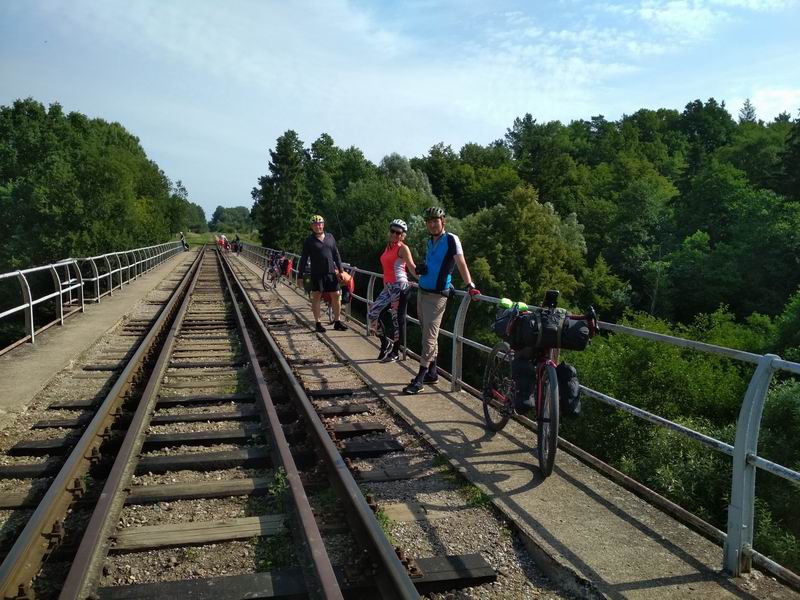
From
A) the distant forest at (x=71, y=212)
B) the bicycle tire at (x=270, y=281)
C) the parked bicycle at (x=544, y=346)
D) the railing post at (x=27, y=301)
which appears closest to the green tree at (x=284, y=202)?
the distant forest at (x=71, y=212)

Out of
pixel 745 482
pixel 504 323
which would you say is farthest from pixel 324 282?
pixel 745 482

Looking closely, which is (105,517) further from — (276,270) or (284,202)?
(284,202)

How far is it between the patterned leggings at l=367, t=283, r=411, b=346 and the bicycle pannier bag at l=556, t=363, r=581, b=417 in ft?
12.6

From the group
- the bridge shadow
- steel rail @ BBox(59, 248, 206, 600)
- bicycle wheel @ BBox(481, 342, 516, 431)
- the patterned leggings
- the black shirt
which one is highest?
the black shirt

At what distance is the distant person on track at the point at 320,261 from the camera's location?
35.4 ft

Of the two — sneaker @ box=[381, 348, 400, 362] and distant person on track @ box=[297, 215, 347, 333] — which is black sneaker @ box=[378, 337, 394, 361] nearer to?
sneaker @ box=[381, 348, 400, 362]

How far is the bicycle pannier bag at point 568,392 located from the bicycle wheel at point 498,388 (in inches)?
29.5

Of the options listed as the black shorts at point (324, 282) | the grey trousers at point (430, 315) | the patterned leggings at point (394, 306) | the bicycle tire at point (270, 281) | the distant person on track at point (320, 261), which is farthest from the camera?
the bicycle tire at point (270, 281)

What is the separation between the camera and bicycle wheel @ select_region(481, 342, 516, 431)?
538cm

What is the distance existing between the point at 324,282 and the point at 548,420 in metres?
7.34

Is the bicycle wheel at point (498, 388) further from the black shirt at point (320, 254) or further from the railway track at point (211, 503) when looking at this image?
the black shirt at point (320, 254)

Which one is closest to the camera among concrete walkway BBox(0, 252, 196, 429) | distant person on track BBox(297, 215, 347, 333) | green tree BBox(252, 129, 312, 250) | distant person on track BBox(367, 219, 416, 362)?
concrete walkway BBox(0, 252, 196, 429)

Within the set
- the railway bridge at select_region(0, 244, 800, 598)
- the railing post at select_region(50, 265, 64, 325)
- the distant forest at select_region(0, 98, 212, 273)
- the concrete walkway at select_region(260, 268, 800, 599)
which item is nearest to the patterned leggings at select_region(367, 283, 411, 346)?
the railway bridge at select_region(0, 244, 800, 598)

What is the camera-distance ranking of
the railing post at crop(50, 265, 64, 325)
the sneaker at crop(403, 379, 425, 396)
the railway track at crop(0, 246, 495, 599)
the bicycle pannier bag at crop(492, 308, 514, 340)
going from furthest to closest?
the railing post at crop(50, 265, 64, 325) < the sneaker at crop(403, 379, 425, 396) < the bicycle pannier bag at crop(492, 308, 514, 340) < the railway track at crop(0, 246, 495, 599)
